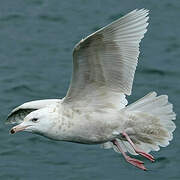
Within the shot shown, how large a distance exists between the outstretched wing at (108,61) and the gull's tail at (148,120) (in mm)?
226

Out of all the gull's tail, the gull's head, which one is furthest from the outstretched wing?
the gull's head

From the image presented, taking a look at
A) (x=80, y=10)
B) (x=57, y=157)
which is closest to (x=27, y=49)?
(x=80, y=10)

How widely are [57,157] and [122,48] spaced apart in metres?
3.03

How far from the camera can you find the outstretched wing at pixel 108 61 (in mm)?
10000

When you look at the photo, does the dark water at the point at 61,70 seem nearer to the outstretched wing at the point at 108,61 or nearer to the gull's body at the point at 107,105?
the gull's body at the point at 107,105

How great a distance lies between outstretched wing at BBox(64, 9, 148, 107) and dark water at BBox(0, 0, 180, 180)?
2198 millimetres

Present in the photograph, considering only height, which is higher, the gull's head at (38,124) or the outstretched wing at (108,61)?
the outstretched wing at (108,61)

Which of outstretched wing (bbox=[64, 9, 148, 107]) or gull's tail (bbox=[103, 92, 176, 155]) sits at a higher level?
outstretched wing (bbox=[64, 9, 148, 107])

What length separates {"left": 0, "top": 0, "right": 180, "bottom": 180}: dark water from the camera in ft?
41.6

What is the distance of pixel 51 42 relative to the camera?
16.8 metres

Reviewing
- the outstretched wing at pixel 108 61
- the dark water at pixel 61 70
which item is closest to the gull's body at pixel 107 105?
the outstretched wing at pixel 108 61

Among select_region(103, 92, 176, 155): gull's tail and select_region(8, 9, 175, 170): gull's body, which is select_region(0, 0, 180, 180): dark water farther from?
select_region(8, 9, 175, 170): gull's body

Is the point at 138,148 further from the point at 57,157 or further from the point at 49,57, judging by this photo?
the point at 49,57

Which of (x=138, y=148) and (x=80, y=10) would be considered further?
(x=80, y=10)
